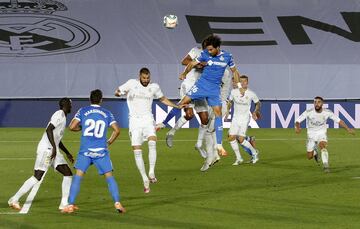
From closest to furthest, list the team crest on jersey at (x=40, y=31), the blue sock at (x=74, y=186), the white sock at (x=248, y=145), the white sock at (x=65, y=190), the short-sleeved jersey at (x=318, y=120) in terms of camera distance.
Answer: the blue sock at (x=74, y=186)
the white sock at (x=65, y=190)
the short-sleeved jersey at (x=318, y=120)
the white sock at (x=248, y=145)
the team crest on jersey at (x=40, y=31)

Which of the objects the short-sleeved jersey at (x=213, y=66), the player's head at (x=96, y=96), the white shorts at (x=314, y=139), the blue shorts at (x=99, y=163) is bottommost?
the blue shorts at (x=99, y=163)

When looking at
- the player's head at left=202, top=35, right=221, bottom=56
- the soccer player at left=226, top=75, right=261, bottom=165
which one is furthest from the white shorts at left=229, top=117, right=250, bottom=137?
the player's head at left=202, top=35, right=221, bottom=56

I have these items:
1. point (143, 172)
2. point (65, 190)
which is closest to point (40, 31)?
point (143, 172)

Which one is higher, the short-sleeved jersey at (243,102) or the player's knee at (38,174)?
the short-sleeved jersey at (243,102)

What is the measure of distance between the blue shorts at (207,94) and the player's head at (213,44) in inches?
31.7

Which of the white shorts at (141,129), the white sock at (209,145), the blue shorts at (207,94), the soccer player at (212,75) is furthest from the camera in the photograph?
the white sock at (209,145)

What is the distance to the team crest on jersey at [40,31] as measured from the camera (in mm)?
40094

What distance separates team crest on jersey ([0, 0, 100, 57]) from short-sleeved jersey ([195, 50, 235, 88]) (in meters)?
21.7

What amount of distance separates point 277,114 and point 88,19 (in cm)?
1015

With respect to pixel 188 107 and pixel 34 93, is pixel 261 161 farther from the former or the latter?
pixel 34 93

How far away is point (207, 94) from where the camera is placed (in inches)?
759

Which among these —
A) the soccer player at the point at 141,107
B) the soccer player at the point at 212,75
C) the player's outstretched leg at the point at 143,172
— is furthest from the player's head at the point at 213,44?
the player's outstretched leg at the point at 143,172

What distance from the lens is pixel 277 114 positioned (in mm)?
39156

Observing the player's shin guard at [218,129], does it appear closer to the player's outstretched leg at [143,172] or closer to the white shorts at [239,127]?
the player's outstretched leg at [143,172]
